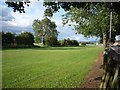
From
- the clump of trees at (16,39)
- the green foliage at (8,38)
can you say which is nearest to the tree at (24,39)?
the clump of trees at (16,39)

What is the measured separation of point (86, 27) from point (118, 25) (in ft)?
15.2

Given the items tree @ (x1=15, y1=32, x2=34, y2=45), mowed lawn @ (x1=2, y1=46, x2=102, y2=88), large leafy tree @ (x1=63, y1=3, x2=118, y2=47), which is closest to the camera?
mowed lawn @ (x1=2, y1=46, x2=102, y2=88)

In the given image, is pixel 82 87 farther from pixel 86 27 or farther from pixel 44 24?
pixel 44 24

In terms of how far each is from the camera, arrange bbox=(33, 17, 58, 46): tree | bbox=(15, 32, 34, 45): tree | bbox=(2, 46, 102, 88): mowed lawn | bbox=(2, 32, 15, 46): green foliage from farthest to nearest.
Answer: bbox=(33, 17, 58, 46): tree, bbox=(15, 32, 34, 45): tree, bbox=(2, 32, 15, 46): green foliage, bbox=(2, 46, 102, 88): mowed lawn

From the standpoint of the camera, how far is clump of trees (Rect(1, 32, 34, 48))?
10400 centimetres

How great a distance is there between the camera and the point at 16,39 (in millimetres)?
117250

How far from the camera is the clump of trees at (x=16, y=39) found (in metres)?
104

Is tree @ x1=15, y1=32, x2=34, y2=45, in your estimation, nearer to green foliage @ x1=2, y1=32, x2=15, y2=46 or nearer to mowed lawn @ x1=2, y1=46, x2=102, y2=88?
green foliage @ x1=2, y1=32, x2=15, y2=46

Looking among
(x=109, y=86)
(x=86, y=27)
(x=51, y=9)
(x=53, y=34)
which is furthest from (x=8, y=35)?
(x=109, y=86)

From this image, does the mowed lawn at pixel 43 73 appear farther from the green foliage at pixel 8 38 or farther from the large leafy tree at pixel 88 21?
the green foliage at pixel 8 38

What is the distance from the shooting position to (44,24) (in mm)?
169125

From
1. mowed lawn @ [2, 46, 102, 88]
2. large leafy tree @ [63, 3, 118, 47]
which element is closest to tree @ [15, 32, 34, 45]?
large leafy tree @ [63, 3, 118, 47]

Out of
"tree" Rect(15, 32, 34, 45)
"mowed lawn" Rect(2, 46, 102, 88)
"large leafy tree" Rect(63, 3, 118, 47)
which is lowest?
"mowed lawn" Rect(2, 46, 102, 88)

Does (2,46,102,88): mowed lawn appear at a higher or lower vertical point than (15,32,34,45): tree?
lower
